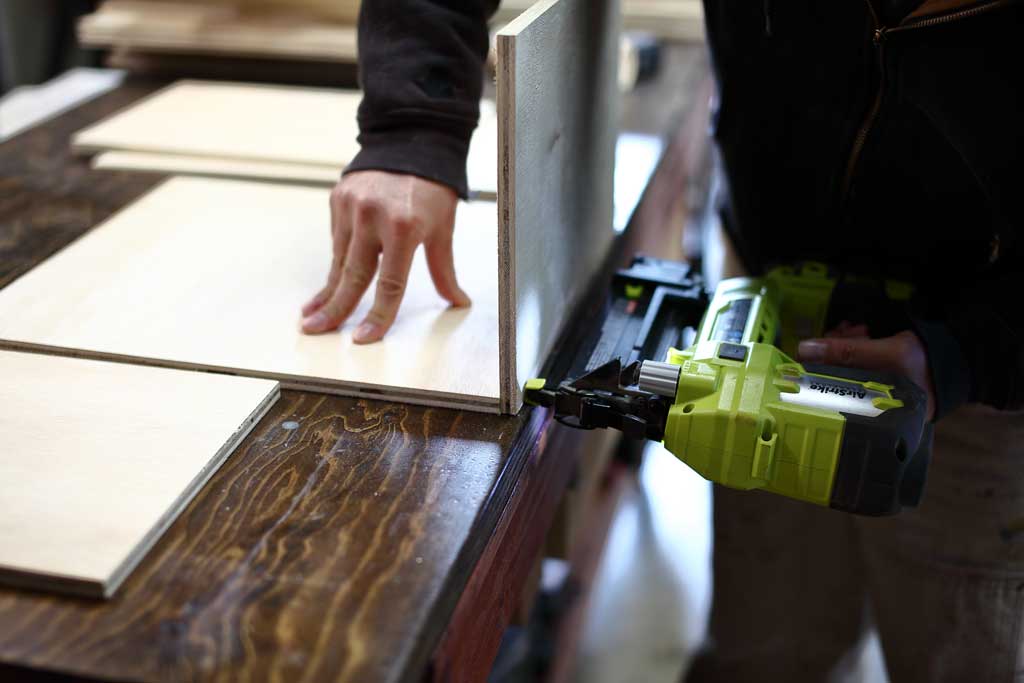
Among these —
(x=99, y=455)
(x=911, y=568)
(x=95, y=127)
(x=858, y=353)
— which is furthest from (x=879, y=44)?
(x=95, y=127)

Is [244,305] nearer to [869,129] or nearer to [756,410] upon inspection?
[756,410]

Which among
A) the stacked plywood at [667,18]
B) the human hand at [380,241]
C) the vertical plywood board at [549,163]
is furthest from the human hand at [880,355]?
the stacked plywood at [667,18]

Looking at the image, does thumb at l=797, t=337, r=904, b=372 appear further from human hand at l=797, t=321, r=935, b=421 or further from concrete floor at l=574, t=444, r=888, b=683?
concrete floor at l=574, t=444, r=888, b=683

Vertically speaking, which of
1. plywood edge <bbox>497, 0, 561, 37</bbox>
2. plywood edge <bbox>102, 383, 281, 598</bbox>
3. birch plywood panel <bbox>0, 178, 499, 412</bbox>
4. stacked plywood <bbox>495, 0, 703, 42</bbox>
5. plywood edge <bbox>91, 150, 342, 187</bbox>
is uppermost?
plywood edge <bbox>497, 0, 561, 37</bbox>

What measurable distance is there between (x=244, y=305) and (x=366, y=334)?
161 millimetres

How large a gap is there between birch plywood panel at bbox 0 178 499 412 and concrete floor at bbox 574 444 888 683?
39.6 inches

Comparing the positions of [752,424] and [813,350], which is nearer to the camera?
[752,424]

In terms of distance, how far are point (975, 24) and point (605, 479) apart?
1304 mm

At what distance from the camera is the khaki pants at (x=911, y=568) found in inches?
43.0

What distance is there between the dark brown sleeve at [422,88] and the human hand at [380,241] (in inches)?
0.8

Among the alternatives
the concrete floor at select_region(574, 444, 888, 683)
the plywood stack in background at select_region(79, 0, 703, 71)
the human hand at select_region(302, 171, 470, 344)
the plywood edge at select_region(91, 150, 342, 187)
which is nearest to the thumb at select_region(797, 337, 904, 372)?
the human hand at select_region(302, 171, 470, 344)

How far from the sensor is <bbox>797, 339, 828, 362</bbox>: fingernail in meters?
0.92

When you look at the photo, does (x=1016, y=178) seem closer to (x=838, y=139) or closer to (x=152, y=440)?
(x=838, y=139)

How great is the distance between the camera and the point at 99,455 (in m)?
0.76
